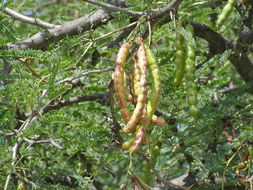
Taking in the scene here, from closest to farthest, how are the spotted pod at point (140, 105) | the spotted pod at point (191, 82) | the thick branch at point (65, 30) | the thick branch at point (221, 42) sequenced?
1. the spotted pod at point (140, 105)
2. the spotted pod at point (191, 82)
3. the thick branch at point (65, 30)
4. the thick branch at point (221, 42)

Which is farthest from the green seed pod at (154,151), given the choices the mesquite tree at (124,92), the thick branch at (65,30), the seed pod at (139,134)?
the seed pod at (139,134)

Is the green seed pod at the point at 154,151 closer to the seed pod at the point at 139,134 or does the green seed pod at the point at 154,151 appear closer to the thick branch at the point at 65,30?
the thick branch at the point at 65,30

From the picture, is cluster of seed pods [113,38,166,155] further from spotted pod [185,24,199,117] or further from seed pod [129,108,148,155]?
spotted pod [185,24,199,117]

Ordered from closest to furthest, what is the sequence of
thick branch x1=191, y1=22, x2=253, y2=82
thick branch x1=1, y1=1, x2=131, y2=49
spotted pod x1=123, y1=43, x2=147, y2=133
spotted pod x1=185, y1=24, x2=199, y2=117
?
spotted pod x1=123, y1=43, x2=147, y2=133
spotted pod x1=185, y1=24, x2=199, y2=117
thick branch x1=1, y1=1, x2=131, y2=49
thick branch x1=191, y1=22, x2=253, y2=82

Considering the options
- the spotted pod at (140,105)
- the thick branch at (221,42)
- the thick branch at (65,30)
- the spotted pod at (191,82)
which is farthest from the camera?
the thick branch at (221,42)

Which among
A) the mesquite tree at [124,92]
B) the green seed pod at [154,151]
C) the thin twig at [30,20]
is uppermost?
the thin twig at [30,20]

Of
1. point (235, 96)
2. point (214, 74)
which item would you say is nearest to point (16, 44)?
point (235, 96)

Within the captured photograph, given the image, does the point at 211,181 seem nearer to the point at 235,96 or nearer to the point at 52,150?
the point at 235,96

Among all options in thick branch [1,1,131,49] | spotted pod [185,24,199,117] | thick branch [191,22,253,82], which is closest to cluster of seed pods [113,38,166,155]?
spotted pod [185,24,199,117]

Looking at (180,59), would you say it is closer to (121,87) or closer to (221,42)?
(121,87)

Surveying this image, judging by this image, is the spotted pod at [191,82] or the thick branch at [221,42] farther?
the thick branch at [221,42]
